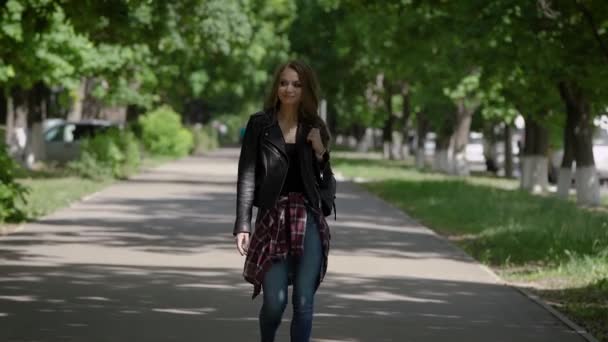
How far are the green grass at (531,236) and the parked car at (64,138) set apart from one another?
47.1 feet

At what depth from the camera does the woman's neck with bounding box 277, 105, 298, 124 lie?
7348mm

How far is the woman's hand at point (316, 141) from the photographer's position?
7.27 metres

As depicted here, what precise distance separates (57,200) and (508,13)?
8391mm

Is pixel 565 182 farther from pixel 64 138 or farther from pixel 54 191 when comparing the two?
pixel 64 138

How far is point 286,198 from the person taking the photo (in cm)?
730

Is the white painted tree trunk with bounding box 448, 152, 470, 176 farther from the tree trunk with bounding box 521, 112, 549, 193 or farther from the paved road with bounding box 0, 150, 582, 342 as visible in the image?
the paved road with bounding box 0, 150, 582, 342

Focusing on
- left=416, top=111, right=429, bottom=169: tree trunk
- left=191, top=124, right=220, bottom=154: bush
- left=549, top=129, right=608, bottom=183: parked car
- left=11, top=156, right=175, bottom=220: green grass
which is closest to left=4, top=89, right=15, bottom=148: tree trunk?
left=11, top=156, right=175, bottom=220: green grass

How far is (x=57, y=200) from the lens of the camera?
86.6 ft

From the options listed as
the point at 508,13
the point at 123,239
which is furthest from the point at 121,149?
the point at 123,239

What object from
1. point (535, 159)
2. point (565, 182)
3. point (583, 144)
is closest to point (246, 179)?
point (583, 144)

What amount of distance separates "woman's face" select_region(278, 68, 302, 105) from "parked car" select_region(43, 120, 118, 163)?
122 ft

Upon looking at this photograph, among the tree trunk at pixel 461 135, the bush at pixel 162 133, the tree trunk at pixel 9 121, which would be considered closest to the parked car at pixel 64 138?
the tree trunk at pixel 9 121

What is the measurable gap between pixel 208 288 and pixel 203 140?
69493 millimetres

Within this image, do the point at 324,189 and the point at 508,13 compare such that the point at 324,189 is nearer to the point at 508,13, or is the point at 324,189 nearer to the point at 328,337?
the point at 328,337
